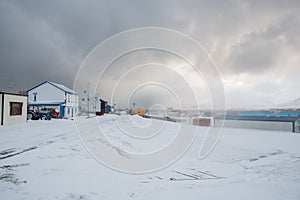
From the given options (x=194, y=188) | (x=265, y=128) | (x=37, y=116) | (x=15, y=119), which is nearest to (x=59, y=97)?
(x=37, y=116)

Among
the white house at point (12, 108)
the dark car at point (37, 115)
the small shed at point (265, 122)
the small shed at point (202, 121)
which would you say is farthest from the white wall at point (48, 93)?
the small shed at point (265, 122)

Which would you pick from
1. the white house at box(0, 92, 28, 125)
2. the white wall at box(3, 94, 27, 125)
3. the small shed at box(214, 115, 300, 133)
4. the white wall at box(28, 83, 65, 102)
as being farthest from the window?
the small shed at box(214, 115, 300, 133)

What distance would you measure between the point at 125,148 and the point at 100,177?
3532mm

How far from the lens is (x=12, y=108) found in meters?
17.5

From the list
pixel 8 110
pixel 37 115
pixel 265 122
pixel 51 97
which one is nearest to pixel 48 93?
pixel 51 97

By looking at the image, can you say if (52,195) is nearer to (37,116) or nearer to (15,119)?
(15,119)

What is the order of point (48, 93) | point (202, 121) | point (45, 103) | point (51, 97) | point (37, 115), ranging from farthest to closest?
point (48, 93) < point (51, 97) < point (45, 103) < point (202, 121) < point (37, 115)

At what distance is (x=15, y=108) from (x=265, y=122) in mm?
26018

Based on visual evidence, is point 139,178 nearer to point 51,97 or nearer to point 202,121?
point 202,121

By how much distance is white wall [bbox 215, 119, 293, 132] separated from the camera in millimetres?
19833

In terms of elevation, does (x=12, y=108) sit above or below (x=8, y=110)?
above

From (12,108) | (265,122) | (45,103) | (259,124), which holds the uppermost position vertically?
(45,103)

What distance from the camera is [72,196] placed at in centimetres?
369

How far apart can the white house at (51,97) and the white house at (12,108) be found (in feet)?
44.2
